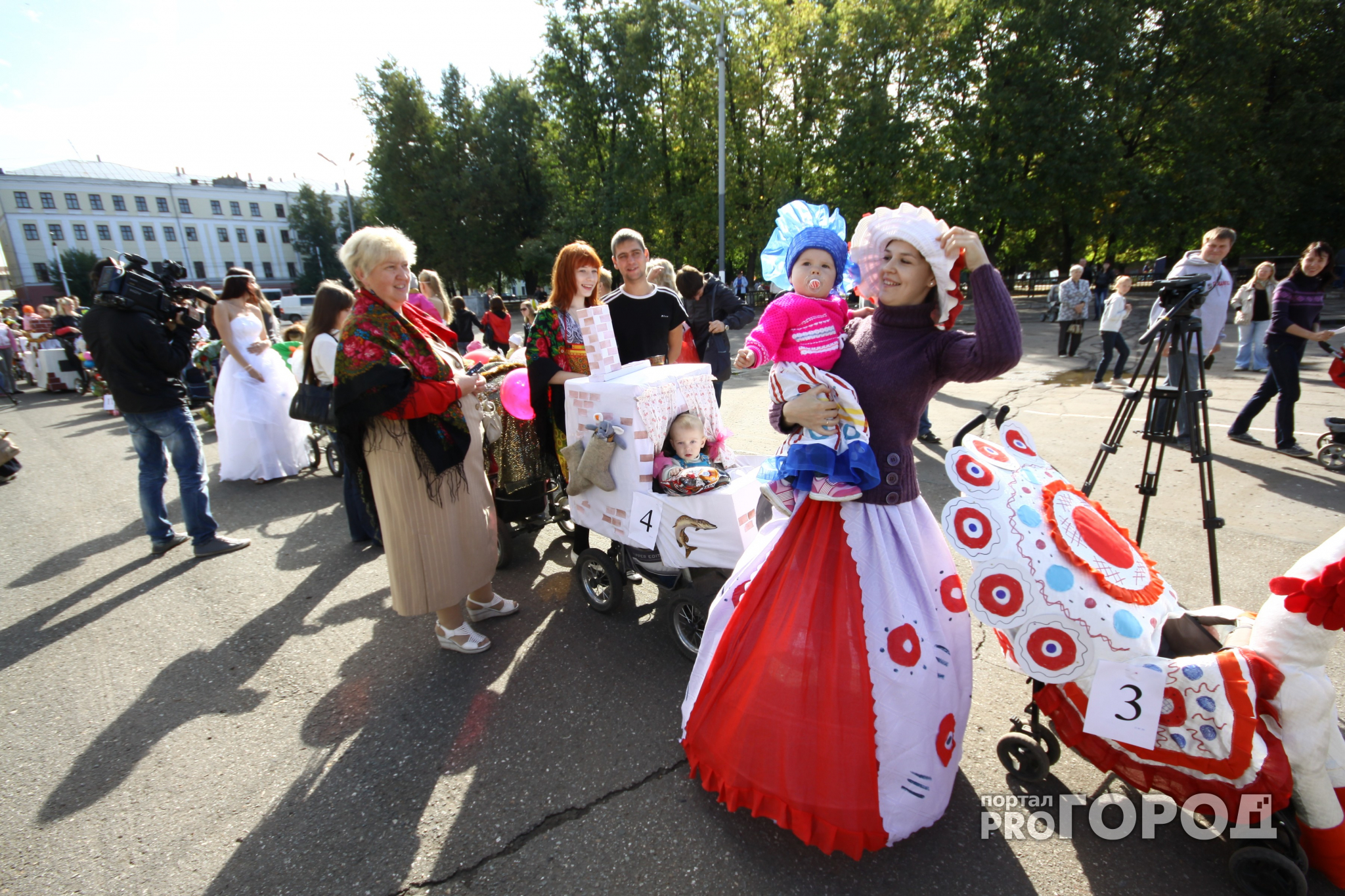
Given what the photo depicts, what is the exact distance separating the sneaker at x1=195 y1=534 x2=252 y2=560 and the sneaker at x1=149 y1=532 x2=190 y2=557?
0.98 ft

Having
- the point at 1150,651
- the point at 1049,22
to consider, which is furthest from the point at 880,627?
the point at 1049,22

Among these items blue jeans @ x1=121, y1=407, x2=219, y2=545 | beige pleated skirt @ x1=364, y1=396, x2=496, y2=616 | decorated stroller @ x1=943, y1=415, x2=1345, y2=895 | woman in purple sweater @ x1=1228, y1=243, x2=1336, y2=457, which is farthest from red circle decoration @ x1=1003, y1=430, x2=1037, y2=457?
blue jeans @ x1=121, y1=407, x2=219, y2=545

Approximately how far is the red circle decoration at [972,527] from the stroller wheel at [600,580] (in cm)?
207

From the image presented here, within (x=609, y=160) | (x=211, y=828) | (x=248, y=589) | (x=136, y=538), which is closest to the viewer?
(x=211, y=828)

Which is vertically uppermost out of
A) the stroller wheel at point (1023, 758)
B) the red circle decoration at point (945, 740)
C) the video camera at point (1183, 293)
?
the video camera at point (1183, 293)

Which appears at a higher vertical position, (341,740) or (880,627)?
(880,627)

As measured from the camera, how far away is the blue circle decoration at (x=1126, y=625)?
5.66 feet

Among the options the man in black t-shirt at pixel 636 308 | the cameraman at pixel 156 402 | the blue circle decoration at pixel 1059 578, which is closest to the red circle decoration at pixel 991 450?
the blue circle decoration at pixel 1059 578

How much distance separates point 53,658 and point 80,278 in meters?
66.8

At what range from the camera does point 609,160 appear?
24469mm

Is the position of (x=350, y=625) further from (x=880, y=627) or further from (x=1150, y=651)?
(x=1150, y=651)

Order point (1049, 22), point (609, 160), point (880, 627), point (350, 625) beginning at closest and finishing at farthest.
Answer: point (880, 627) < point (350, 625) < point (1049, 22) < point (609, 160)

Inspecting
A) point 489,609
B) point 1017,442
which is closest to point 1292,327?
point 1017,442

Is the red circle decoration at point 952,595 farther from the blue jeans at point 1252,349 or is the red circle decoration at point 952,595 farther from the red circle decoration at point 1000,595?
the blue jeans at point 1252,349
